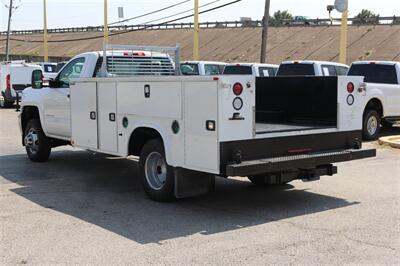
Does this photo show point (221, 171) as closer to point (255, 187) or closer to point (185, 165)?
point (185, 165)

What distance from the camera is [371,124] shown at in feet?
47.9

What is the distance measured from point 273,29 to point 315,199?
195ft

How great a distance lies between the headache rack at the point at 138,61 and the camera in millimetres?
9500

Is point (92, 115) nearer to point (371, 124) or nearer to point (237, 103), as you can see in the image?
point (237, 103)

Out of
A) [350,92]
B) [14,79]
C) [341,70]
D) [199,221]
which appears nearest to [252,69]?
[341,70]

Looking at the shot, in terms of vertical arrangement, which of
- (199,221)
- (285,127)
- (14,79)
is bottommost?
(199,221)

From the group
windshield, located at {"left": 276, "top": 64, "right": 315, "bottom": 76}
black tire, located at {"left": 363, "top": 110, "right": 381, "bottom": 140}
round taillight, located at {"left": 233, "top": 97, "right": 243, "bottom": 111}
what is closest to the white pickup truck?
black tire, located at {"left": 363, "top": 110, "right": 381, "bottom": 140}

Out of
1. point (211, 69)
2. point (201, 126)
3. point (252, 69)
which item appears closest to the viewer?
point (201, 126)

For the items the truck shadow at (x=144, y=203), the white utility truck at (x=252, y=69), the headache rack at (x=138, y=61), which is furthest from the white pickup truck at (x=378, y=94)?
the truck shadow at (x=144, y=203)

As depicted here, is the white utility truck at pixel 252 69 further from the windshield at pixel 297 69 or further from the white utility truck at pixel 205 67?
the windshield at pixel 297 69

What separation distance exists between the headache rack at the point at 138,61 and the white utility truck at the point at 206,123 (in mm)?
25

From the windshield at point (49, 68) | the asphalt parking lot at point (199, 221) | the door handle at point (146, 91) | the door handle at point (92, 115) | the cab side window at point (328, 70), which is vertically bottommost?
the asphalt parking lot at point (199, 221)

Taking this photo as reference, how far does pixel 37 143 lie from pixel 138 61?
2.78 metres

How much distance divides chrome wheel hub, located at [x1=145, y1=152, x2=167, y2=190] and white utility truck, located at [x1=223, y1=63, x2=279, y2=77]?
10.3m
